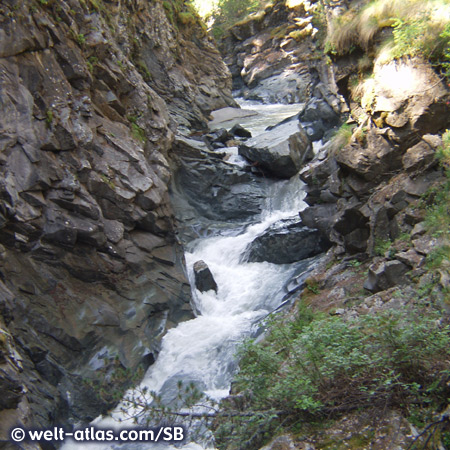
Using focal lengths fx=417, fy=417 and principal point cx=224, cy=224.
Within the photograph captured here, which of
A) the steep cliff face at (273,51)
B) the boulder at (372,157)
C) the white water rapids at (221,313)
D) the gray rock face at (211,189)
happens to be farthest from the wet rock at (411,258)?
the steep cliff face at (273,51)

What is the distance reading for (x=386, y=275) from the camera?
274 inches

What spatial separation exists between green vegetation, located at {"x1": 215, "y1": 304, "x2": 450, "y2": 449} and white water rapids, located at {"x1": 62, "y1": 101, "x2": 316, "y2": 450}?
2.71m

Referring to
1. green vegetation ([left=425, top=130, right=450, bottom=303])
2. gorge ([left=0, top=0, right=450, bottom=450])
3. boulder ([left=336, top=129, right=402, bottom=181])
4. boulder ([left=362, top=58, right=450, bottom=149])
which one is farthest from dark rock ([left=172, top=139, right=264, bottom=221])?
green vegetation ([left=425, top=130, right=450, bottom=303])

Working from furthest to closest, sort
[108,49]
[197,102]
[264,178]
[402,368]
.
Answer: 1. [197,102]
2. [264,178]
3. [108,49]
4. [402,368]

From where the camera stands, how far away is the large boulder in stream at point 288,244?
12.2 m

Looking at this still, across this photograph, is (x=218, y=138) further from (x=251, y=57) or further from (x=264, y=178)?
(x=251, y=57)

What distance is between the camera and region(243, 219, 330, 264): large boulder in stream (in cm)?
1216

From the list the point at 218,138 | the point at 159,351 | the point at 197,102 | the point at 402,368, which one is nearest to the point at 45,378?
the point at 159,351

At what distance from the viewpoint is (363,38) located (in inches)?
400

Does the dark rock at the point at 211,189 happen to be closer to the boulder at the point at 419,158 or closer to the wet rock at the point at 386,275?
the boulder at the point at 419,158

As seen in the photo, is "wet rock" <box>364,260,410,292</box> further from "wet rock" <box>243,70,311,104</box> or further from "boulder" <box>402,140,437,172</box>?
"wet rock" <box>243,70,311,104</box>

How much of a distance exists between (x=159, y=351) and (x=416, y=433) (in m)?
6.96

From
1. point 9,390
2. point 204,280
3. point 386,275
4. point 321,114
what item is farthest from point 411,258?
point 321,114

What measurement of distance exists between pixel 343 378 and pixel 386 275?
341 centimetres
